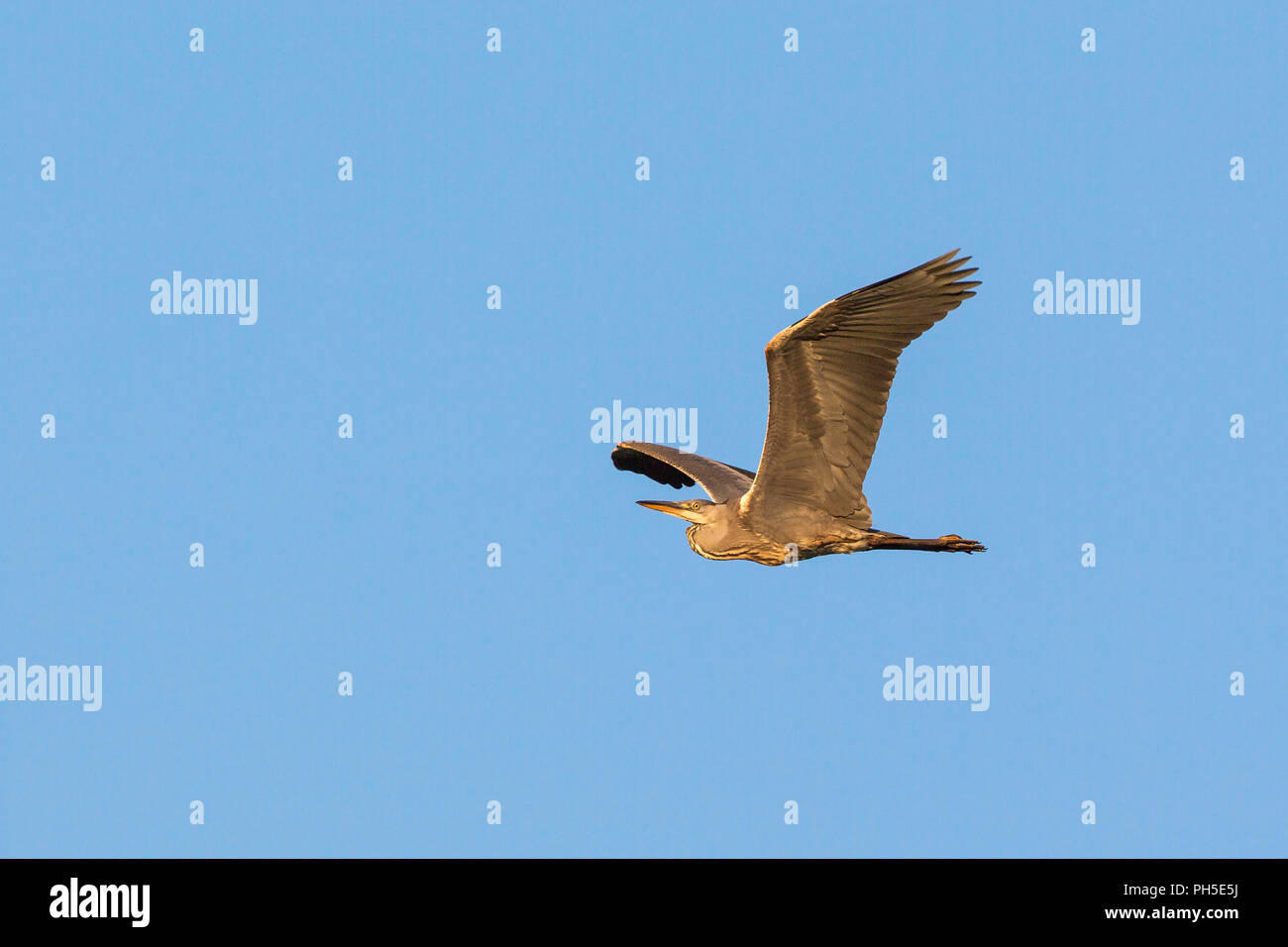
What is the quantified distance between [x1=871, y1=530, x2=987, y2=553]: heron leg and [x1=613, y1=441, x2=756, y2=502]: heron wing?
1.68m

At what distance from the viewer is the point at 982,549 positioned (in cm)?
1412

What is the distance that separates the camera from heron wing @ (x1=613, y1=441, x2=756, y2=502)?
51.9 ft

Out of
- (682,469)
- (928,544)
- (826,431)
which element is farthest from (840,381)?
(682,469)

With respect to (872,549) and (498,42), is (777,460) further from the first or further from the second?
(498,42)

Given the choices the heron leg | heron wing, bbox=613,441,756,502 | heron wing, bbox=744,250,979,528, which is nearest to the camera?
heron wing, bbox=744,250,979,528

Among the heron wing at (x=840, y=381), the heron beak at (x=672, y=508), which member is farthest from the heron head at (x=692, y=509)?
the heron wing at (x=840, y=381)

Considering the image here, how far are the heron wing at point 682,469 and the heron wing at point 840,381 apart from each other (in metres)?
1.49

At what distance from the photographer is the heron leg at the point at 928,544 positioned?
1409cm

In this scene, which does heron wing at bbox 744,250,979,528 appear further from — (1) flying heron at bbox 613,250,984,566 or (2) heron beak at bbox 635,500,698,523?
(2) heron beak at bbox 635,500,698,523

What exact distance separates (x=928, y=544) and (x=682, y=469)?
11.2ft

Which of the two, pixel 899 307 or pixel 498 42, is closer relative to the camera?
pixel 899 307

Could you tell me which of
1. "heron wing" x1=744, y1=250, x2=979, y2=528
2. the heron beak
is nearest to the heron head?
the heron beak

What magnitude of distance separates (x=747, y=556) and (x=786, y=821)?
336 cm
